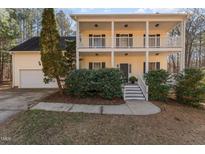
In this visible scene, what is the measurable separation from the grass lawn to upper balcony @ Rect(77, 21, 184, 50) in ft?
26.8

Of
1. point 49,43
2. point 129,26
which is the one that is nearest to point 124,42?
point 129,26

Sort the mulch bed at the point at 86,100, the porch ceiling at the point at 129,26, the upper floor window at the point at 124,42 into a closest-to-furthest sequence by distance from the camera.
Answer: the mulch bed at the point at 86,100
the porch ceiling at the point at 129,26
the upper floor window at the point at 124,42

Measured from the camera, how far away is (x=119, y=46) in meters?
17.6

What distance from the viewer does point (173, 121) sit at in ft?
31.0

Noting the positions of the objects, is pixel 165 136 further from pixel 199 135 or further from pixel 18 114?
pixel 18 114

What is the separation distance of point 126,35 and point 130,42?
34.9 inches

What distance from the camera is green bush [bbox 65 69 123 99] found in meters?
13.3

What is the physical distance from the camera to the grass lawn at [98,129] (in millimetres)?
6996

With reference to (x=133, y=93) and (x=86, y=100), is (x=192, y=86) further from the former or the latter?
(x=86, y=100)

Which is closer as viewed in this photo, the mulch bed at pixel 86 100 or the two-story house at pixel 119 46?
the mulch bed at pixel 86 100

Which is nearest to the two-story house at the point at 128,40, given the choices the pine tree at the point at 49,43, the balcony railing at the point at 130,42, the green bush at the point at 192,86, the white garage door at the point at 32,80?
the balcony railing at the point at 130,42

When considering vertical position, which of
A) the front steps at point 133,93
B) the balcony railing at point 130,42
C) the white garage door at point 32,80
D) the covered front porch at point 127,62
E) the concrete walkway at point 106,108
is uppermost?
the balcony railing at point 130,42

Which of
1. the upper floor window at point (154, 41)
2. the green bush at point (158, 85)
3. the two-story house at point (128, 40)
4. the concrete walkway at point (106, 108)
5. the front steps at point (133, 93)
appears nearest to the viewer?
the concrete walkway at point (106, 108)

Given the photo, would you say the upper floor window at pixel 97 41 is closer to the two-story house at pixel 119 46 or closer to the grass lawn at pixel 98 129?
the two-story house at pixel 119 46
